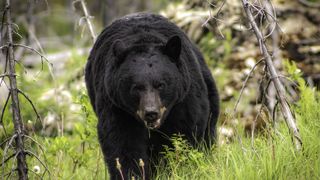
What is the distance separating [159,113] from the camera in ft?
15.7

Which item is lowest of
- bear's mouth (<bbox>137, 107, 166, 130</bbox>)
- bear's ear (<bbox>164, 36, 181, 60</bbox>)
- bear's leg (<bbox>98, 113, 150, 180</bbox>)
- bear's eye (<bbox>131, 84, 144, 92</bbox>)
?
bear's leg (<bbox>98, 113, 150, 180</bbox>)

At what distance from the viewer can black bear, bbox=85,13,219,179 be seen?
4.94 m

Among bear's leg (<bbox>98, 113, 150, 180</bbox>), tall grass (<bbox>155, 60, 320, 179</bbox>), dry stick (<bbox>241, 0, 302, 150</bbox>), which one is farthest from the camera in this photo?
bear's leg (<bbox>98, 113, 150, 180</bbox>)

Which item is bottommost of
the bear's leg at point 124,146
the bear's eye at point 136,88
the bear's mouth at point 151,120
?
the bear's leg at point 124,146

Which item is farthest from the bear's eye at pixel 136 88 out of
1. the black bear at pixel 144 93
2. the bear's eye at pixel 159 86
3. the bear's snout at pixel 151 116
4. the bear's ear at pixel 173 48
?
the bear's ear at pixel 173 48

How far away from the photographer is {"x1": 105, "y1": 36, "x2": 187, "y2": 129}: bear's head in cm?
488

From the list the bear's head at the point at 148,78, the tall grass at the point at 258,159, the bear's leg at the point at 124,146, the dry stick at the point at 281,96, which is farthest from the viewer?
the bear's leg at the point at 124,146

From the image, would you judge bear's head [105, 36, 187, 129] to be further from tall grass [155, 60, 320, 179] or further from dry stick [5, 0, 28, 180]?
dry stick [5, 0, 28, 180]

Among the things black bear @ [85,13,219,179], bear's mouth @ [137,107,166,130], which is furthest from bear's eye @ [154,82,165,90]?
bear's mouth @ [137,107,166,130]

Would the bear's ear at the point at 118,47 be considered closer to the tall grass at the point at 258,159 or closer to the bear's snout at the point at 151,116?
the bear's snout at the point at 151,116

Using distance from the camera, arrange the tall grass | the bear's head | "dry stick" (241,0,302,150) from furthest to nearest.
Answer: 1. the bear's head
2. "dry stick" (241,0,302,150)
3. the tall grass

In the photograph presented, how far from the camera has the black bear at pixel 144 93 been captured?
16.2ft

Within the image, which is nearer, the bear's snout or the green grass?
the green grass

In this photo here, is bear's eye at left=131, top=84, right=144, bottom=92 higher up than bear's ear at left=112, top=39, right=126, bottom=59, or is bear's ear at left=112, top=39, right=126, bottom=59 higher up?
bear's ear at left=112, top=39, right=126, bottom=59
